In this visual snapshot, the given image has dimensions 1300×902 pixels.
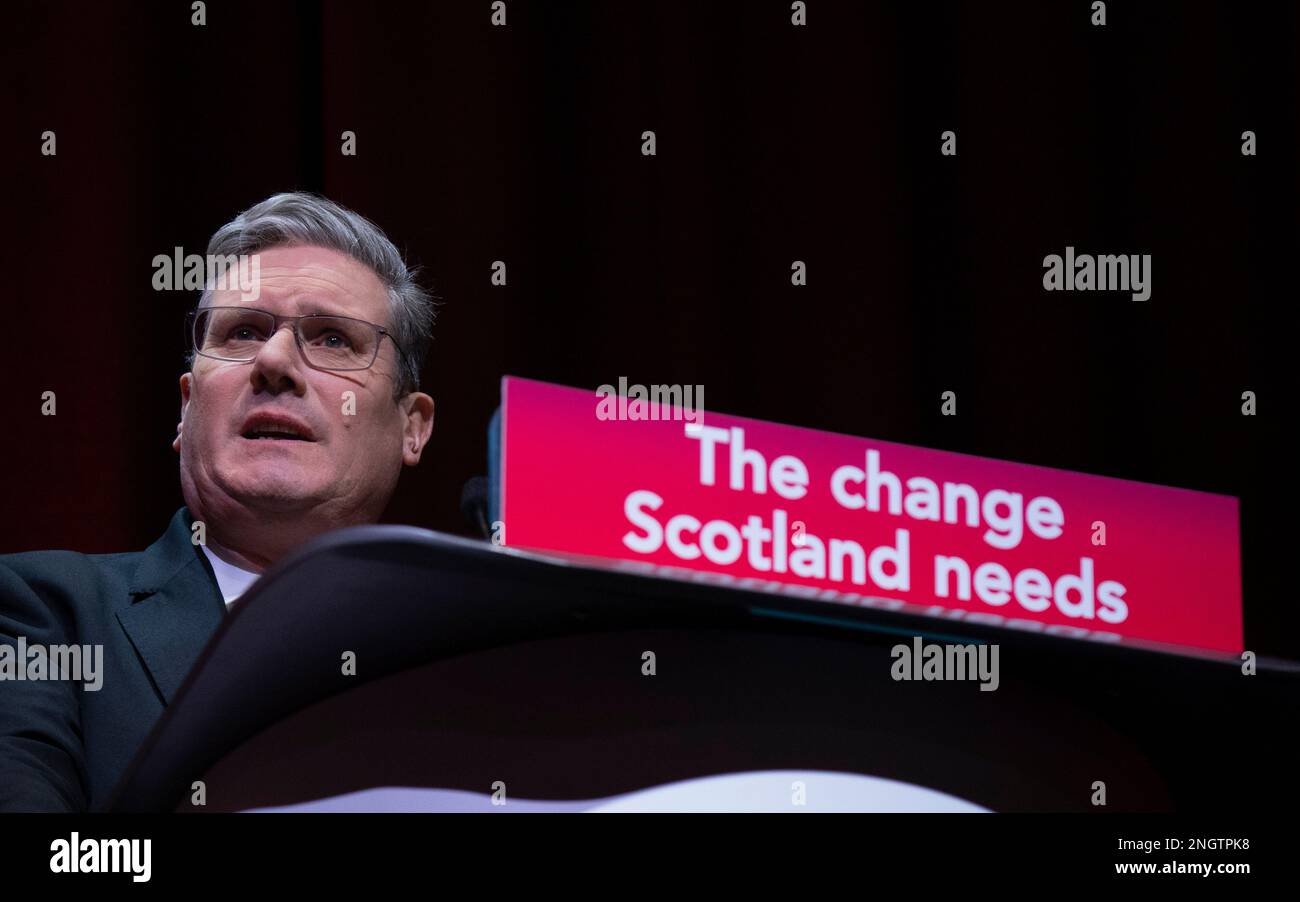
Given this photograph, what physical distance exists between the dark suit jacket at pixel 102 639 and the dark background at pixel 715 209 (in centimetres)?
58

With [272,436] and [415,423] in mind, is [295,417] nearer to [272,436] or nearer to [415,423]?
[272,436]

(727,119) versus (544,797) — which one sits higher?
(727,119)

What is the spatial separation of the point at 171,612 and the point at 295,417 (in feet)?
1.01

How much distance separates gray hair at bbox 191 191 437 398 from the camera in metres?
1.67

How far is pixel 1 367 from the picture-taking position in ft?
6.17

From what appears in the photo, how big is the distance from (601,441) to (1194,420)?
1.71m

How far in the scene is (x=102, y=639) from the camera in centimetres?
126

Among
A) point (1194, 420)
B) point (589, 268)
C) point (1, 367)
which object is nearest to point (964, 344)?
point (1194, 420)

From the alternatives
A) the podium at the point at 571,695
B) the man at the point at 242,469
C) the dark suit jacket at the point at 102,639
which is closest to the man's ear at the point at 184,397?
the man at the point at 242,469

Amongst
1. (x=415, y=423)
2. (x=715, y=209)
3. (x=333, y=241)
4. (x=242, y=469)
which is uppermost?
(x=715, y=209)

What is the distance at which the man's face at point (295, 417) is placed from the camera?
1.51 m

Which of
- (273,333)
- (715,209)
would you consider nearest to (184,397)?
(273,333)
